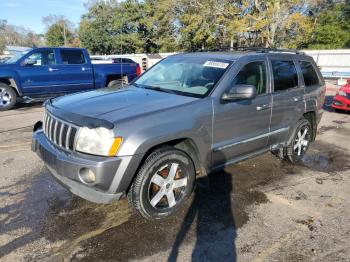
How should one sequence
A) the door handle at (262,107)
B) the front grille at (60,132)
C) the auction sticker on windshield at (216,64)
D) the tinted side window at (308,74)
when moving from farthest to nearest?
1. the tinted side window at (308,74)
2. the door handle at (262,107)
3. the auction sticker on windshield at (216,64)
4. the front grille at (60,132)

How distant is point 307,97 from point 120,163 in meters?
3.59

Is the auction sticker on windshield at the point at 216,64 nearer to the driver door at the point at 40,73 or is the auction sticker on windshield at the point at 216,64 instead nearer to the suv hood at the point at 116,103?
the suv hood at the point at 116,103

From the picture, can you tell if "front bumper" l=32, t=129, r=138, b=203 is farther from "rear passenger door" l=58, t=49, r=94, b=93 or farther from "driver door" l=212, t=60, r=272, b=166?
"rear passenger door" l=58, t=49, r=94, b=93

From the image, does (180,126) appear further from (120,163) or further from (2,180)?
(2,180)

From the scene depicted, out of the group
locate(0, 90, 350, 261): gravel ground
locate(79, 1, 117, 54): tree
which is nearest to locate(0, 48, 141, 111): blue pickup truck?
locate(0, 90, 350, 261): gravel ground

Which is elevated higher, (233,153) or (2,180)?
(233,153)

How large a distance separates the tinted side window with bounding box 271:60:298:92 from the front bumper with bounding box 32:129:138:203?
2641 mm

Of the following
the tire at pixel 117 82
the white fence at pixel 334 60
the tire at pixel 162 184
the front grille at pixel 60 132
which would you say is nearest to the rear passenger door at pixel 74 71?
the tire at pixel 117 82

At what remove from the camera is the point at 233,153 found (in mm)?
4121

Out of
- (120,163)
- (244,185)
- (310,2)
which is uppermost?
(310,2)

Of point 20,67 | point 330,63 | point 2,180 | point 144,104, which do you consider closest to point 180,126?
point 144,104

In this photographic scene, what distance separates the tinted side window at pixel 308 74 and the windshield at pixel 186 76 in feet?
6.21

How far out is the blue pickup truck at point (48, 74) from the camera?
31.2ft

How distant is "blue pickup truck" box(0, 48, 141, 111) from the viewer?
9523 mm
